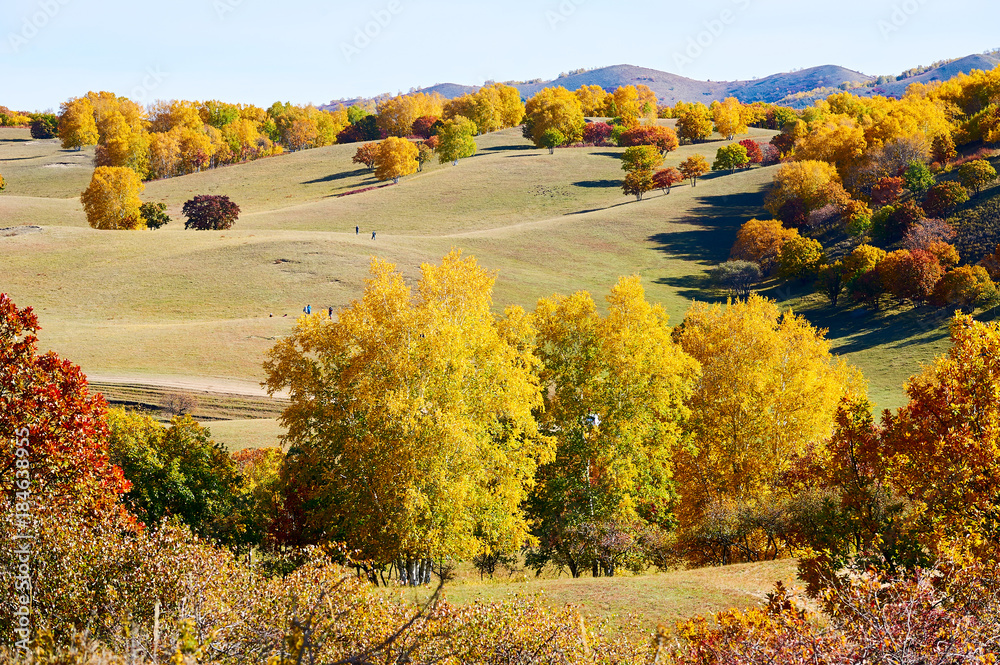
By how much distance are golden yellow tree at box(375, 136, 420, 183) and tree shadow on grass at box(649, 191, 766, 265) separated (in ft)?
175

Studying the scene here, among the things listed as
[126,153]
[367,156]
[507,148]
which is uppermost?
[126,153]

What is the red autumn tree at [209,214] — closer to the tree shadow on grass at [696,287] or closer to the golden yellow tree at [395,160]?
the golden yellow tree at [395,160]

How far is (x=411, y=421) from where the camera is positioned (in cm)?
2445

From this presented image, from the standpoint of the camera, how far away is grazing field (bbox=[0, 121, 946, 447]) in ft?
212

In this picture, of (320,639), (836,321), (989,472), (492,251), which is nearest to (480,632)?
(320,639)

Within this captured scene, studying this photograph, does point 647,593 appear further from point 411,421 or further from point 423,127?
point 423,127

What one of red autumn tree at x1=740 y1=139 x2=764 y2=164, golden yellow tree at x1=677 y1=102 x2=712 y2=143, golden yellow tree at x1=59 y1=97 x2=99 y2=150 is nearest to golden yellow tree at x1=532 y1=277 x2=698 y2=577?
red autumn tree at x1=740 y1=139 x2=764 y2=164

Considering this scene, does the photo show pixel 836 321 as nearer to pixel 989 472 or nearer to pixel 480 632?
pixel 989 472

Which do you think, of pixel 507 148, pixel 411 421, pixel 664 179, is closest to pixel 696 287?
pixel 664 179

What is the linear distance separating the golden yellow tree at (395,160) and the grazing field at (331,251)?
3329 millimetres

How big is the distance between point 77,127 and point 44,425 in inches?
7701

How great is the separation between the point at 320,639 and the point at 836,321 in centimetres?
8001

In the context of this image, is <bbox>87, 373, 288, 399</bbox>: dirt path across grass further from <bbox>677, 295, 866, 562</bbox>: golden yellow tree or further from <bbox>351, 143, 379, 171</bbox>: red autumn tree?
<bbox>351, 143, 379, 171</bbox>: red autumn tree

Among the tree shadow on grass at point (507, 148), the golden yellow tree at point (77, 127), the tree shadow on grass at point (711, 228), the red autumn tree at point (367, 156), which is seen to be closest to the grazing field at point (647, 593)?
the tree shadow on grass at point (711, 228)
